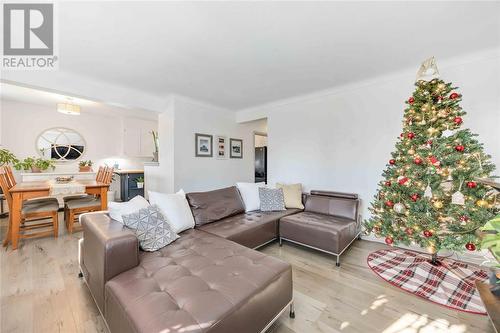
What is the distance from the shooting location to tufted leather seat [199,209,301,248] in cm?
231

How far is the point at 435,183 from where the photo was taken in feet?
6.75

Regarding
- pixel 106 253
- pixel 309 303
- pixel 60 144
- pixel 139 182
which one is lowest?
pixel 309 303

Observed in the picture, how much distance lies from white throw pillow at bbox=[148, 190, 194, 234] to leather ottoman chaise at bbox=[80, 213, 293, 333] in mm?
328

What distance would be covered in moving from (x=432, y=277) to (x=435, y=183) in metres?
0.94

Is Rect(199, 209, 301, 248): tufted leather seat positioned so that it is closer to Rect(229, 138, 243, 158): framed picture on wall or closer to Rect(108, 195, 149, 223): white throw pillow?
Rect(108, 195, 149, 223): white throw pillow

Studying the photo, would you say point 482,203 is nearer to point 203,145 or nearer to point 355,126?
point 355,126

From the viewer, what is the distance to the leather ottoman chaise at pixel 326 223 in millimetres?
2400

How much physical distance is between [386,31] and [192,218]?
279 centimetres

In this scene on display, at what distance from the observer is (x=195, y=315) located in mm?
992

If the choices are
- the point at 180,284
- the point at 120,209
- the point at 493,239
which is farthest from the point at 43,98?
the point at 493,239

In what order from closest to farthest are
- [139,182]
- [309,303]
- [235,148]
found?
[309,303], [235,148], [139,182]

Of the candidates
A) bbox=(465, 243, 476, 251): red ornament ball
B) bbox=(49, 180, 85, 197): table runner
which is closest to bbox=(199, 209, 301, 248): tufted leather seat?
bbox=(465, 243, 476, 251): red ornament ball

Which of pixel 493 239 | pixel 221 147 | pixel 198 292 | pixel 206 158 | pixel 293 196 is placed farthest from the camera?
pixel 221 147

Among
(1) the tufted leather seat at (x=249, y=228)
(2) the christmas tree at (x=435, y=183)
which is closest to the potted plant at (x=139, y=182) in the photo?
(1) the tufted leather seat at (x=249, y=228)
